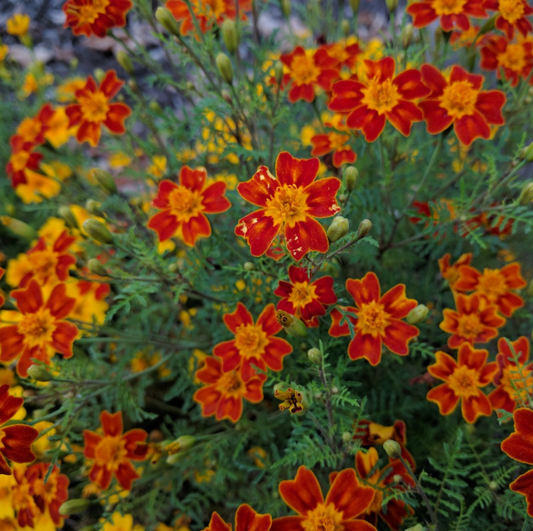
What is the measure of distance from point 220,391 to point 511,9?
4.72ft

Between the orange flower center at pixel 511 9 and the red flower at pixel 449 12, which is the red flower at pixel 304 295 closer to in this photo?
the red flower at pixel 449 12

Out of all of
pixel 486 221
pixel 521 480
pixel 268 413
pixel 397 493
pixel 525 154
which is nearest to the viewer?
pixel 521 480

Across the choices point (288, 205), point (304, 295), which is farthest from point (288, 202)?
point (304, 295)

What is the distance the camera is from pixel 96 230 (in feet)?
4.06

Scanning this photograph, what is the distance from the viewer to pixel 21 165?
6.08 feet

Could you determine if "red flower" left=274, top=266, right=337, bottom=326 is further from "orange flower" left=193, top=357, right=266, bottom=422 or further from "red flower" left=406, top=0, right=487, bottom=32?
"red flower" left=406, top=0, right=487, bottom=32

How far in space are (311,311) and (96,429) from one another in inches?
44.8

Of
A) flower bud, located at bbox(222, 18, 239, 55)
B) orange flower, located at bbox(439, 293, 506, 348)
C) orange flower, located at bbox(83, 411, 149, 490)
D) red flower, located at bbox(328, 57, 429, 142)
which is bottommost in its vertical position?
orange flower, located at bbox(439, 293, 506, 348)

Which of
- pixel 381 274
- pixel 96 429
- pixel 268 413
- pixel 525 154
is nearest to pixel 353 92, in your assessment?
pixel 525 154

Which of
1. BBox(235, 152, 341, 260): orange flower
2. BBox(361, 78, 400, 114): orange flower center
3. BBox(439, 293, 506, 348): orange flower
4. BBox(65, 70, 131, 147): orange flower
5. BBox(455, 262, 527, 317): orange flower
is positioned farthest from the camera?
BBox(65, 70, 131, 147): orange flower

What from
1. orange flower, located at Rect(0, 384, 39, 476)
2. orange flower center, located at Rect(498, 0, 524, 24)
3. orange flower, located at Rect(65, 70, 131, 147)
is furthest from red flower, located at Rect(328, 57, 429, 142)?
orange flower, located at Rect(0, 384, 39, 476)

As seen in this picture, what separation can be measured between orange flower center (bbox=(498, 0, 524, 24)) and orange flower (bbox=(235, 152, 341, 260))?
0.81m

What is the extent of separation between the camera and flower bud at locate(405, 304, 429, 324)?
45.7 inches

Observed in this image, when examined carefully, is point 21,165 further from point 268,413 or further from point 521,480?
point 521,480
